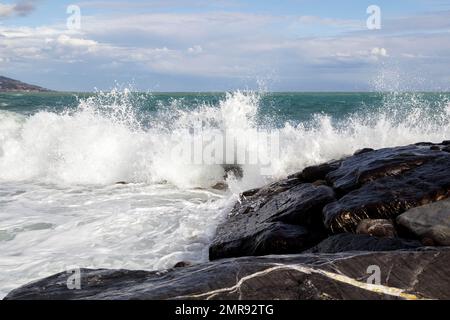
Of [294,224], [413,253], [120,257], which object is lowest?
[120,257]

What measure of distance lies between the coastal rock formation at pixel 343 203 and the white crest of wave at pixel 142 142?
3.65m

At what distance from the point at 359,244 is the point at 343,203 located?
2.94 ft

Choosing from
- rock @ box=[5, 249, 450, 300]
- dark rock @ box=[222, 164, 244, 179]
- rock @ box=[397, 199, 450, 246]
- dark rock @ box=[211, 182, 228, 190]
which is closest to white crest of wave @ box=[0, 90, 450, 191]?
dark rock @ box=[222, 164, 244, 179]

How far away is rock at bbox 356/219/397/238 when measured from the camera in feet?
16.4

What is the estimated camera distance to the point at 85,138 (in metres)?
13.6

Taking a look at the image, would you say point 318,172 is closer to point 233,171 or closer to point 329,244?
point 329,244

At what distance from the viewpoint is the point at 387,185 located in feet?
19.1

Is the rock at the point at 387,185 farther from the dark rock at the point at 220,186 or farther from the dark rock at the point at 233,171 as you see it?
the dark rock at the point at 233,171

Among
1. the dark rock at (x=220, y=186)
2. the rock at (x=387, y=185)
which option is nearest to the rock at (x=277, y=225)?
the rock at (x=387, y=185)

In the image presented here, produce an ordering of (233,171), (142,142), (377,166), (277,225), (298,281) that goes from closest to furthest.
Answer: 1. (298,281)
2. (277,225)
3. (377,166)
4. (233,171)
5. (142,142)

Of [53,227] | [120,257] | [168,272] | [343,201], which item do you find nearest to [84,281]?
[168,272]

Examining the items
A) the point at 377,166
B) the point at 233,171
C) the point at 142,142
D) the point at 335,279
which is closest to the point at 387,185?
the point at 377,166
